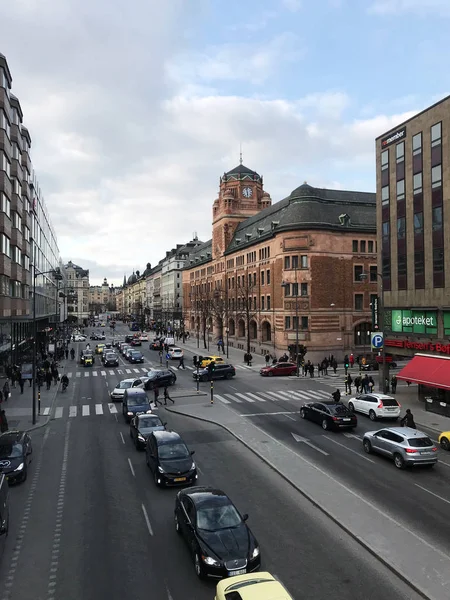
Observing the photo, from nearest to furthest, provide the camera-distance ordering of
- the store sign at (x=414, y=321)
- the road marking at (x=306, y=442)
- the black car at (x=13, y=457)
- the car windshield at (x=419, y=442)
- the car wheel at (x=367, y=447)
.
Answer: the black car at (x=13, y=457) < the car windshield at (x=419, y=442) < the car wheel at (x=367, y=447) < the road marking at (x=306, y=442) < the store sign at (x=414, y=321)

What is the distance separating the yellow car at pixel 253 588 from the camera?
7.98 m

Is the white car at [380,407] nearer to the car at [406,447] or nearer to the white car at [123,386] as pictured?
the car at [406,447]

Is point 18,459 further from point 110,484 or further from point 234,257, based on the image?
point 234,257

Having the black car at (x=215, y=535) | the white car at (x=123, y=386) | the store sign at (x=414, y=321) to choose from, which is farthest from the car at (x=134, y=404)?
the store sign at (x=414, y=321)

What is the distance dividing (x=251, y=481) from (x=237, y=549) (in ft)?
21.7

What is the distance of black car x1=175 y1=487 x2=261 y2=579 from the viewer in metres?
10.4

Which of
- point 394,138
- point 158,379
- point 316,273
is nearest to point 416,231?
point 394,138

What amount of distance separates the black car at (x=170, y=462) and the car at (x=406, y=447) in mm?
8374

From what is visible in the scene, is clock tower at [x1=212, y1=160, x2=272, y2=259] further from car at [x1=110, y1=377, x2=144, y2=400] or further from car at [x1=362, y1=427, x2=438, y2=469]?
car at [x1=362, y1=427, x2=438, y2=469]

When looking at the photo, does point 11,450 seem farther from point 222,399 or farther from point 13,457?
point 222,399

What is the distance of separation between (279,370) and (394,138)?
78.9 ft

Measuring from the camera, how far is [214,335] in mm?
97375

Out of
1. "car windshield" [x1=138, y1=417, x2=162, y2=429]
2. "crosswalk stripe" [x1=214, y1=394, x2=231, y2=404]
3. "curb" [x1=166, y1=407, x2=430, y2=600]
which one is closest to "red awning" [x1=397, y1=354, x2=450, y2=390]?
"crosswalk stripe" [x1=214, y1=394, x2=231, y2=404]

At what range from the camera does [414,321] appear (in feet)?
113
